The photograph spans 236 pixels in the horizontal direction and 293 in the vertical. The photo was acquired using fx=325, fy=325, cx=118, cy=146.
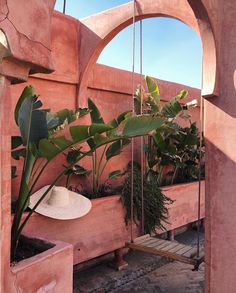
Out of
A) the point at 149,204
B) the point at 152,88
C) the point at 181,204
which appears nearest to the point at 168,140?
the point at 152,88

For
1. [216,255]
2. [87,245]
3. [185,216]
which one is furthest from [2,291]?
[185,216]

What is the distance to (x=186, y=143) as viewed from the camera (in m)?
6.79

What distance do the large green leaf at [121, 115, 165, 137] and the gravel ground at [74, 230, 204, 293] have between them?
2655mm

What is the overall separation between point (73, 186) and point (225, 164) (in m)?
2.87

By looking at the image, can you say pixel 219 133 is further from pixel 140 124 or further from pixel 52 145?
pixel 52 145

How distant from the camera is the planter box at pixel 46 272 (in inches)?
93.6

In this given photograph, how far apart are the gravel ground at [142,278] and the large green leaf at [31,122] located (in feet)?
8.53

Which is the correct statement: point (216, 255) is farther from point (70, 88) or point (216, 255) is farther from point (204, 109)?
point (70, 88)

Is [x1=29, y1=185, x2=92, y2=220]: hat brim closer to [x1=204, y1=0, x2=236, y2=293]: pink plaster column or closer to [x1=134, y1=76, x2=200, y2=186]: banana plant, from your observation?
[x1=204, y1=0, x2=236, y2=293]: pink plaster column

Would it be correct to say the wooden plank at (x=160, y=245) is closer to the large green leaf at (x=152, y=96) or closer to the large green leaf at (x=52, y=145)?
the large green leaf at (x=52, y=145)

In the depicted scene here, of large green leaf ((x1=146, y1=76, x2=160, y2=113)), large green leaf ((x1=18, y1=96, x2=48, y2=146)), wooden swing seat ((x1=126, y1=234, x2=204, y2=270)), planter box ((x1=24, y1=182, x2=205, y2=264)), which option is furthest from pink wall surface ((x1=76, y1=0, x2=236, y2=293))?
large green leaf ((x1=146, y1=76, x2=160, y2=113))

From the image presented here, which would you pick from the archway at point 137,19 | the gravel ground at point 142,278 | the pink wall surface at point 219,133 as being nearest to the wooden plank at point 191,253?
the pink wall surface at point 219,133

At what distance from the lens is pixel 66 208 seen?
13.7ft

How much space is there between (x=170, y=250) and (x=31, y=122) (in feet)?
7.08
